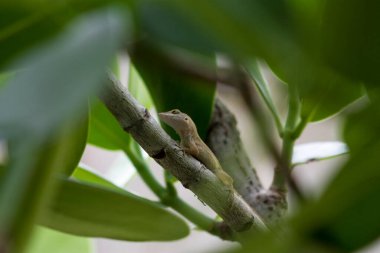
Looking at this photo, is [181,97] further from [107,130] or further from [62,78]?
[62,78]

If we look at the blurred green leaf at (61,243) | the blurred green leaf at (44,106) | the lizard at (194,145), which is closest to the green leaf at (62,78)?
the blurred green leaf at (44,106)

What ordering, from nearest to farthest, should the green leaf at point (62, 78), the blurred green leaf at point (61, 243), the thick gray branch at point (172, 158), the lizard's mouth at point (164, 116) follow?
1. the green leaf at point (62, 78)
2. the thick gray branch at point (172, 158)
3. the lizard's mouth at point (164, 116)
4. the blurred green leaf at point (61, 243)

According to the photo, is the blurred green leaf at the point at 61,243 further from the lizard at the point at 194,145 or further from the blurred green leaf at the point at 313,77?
the blurred green leaf at the point at 313,77

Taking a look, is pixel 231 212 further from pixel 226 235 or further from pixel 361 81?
pixel 361 81

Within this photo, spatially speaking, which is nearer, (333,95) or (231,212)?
(333,95)

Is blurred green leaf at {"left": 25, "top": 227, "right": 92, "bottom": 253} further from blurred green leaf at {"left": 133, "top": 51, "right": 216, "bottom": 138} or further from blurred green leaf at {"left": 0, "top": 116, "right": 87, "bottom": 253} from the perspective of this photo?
blurred green leaf at {"left": 0, "top": 116, "right": 87, "bottom": 253}

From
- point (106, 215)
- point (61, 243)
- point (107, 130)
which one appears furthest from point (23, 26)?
point (61, 243)

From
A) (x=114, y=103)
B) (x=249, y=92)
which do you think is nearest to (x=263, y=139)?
(x=249, y=92)
